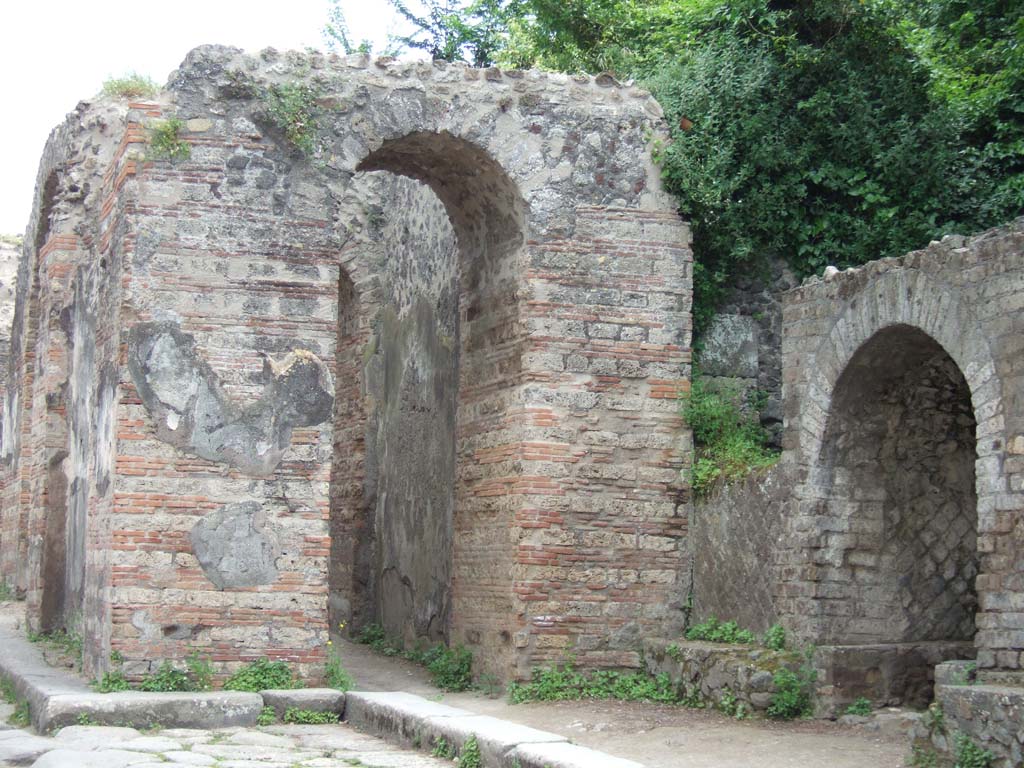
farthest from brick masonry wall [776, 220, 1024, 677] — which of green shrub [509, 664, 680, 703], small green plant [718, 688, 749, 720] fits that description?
green shrub [509, 664, 680, 703]

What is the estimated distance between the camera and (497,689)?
1028cm

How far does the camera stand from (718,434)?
1053 cm

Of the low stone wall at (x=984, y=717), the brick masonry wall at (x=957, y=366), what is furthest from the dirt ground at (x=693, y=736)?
the brick masonry wall at (x=957, y=366)

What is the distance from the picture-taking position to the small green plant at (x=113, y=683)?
9.16 meters

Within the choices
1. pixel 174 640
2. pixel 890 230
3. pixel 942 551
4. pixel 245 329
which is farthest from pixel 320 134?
pixel 942 551

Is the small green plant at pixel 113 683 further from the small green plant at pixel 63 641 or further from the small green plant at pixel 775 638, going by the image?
the small green plant at pixel 775 638

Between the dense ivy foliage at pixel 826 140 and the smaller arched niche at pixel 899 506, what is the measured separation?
6.90ft

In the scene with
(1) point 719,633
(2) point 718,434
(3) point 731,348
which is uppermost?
(3) point 731,348

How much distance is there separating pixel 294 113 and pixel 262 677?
3793 mm

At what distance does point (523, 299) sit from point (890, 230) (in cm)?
277

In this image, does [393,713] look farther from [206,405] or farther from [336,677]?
[206,405]

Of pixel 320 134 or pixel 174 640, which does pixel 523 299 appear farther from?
pixel 174 640

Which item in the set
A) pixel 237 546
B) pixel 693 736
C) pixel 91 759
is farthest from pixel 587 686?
pixel 91 759

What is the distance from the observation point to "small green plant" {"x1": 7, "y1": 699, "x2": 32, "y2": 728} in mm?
9117
